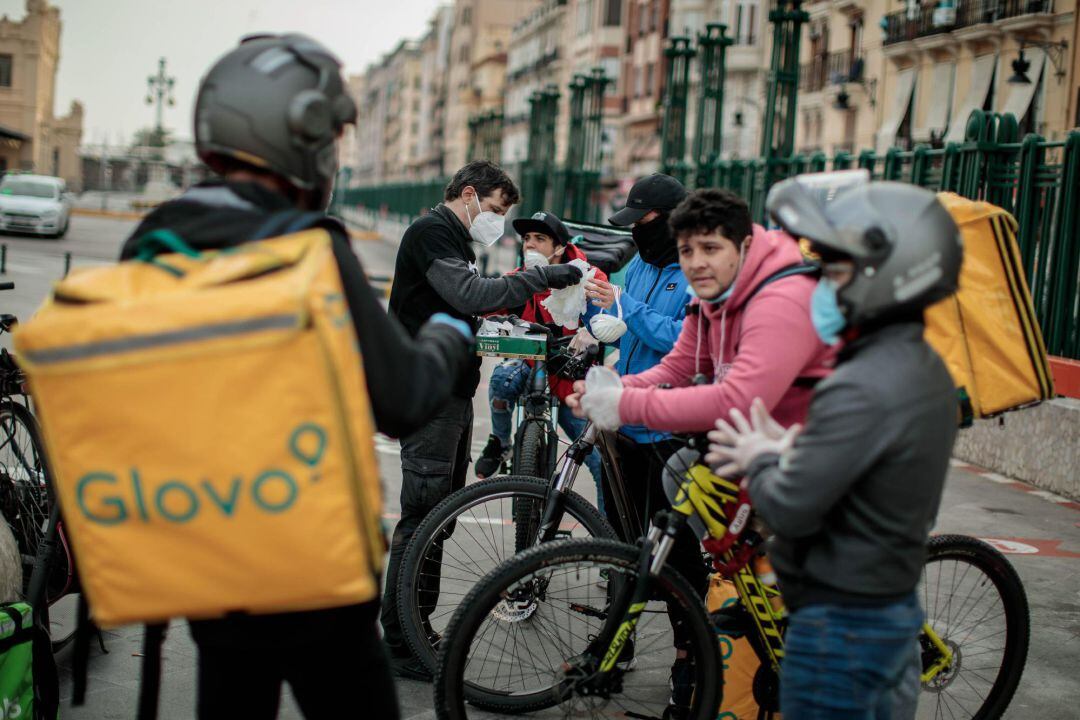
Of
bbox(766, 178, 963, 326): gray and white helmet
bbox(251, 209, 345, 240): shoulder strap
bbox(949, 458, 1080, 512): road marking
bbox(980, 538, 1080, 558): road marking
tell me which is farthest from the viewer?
bbox(949, 458, 1080, 512): road marking

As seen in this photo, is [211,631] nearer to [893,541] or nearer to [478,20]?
[893,541]

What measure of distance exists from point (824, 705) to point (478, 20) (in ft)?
388

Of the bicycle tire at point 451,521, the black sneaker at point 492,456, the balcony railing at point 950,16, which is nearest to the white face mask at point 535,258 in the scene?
the black sneaker at point 492,456

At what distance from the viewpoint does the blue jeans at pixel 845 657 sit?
2697 mm

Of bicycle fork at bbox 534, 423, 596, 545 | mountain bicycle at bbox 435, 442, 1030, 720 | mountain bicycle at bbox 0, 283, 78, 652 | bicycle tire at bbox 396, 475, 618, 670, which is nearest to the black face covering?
bicycle fork at bbox 534, 423, 596, 545

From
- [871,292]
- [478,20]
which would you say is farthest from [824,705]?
[478,20]

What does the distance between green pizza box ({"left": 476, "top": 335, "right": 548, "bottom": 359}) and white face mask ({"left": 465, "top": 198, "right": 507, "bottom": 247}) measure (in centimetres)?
51

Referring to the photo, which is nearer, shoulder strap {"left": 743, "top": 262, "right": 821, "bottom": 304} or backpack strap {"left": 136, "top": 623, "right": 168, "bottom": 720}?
backpack strap {"left": 136, "top": 623, "right": 168, "bottom": 720}

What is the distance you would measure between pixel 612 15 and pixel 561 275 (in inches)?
2735

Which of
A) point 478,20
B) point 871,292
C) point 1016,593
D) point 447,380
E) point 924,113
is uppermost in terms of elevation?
point 478,20

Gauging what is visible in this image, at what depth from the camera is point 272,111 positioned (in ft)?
7.92

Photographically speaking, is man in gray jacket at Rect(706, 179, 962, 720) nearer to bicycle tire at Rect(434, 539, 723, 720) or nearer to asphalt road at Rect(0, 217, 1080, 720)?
bicycle tire at Rect(434, 539, 723, 720)

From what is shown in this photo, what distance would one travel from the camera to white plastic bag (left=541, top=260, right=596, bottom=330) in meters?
5.60

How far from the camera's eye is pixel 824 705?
2740mm
